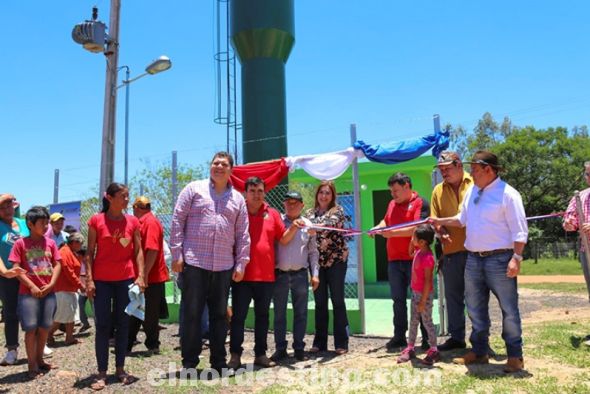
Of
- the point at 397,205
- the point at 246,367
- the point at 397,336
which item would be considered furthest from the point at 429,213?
the point at 246,367

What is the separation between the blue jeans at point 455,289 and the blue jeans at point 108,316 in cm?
303

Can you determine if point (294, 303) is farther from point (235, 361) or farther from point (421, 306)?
point (421, 306)

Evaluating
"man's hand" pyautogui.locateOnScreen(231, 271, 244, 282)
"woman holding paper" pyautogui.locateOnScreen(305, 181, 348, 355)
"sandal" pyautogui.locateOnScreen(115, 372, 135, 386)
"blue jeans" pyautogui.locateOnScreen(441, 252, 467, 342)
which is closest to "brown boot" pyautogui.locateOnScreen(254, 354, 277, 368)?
"woman holding paper" pyautogui.locateOnScreen(305, 181, 348, 355)

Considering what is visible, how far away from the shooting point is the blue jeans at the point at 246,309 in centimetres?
470

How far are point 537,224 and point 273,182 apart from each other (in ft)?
96.4

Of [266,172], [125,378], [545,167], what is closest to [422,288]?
[125,378]

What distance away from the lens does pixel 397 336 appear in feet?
17.6

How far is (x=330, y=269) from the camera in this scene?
17.3ft

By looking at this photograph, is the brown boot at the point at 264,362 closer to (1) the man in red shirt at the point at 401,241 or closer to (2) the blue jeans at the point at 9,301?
(1) the man in red shirt at the point at 401,241

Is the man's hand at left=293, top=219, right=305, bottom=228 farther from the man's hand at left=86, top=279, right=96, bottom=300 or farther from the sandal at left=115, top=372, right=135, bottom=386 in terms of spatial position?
the sandal at left=115, top=372, right=135, bottom=386

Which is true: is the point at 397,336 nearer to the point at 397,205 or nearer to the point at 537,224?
the point at 397,205

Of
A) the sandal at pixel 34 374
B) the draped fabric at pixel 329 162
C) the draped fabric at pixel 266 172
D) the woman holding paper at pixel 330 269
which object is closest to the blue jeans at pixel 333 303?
the woman holding paper at pixel 330 269

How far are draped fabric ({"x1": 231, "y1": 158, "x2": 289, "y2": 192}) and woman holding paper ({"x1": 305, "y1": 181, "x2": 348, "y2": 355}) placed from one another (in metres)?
2.07

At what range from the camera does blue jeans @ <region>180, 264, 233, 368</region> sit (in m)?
4.33
